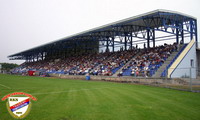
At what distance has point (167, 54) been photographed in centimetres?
2664

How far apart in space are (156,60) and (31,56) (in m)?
67.2

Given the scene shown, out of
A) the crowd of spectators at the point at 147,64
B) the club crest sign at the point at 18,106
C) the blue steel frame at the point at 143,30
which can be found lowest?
the club crest sign at the point at 18,106

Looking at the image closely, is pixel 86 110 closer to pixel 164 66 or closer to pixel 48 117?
pixel 48 117

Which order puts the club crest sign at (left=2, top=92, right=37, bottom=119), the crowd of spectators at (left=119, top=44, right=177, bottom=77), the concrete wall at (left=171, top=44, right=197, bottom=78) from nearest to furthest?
the club crest sign at (left=2, top=92, right=37, bottom=119) → the concrete wall at (left=171, top=44, right=197, bottom=78) → the crowd of spectators at (left=119, top=44, right=177, bottom=77)

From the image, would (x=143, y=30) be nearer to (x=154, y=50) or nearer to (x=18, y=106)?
(x=154, y=50)

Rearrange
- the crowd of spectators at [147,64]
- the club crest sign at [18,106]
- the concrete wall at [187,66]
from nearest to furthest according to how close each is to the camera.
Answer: the club crest sign at [18,106] → the concrete wall at [187,66] → the crowd of spectators at [147,64]

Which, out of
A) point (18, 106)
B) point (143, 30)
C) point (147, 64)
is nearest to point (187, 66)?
point (147, 64)

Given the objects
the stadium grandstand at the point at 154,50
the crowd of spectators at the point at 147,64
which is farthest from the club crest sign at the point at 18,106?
the crowd of spectators at the point at 147,64

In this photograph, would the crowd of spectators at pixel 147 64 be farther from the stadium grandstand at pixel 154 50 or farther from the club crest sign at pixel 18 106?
the club crest sign at pixel 18 106

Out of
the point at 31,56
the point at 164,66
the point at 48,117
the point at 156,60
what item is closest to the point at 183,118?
the point at 48,117

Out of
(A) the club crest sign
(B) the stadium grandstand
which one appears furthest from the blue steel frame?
(A) the club crest sign

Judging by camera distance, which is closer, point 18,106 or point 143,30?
point 18,106

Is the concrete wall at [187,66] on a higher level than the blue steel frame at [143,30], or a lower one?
lower

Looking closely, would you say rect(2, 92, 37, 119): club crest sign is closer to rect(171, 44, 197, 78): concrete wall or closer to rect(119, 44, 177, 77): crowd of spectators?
rect(171, 44, 197, 78): concrete wall
